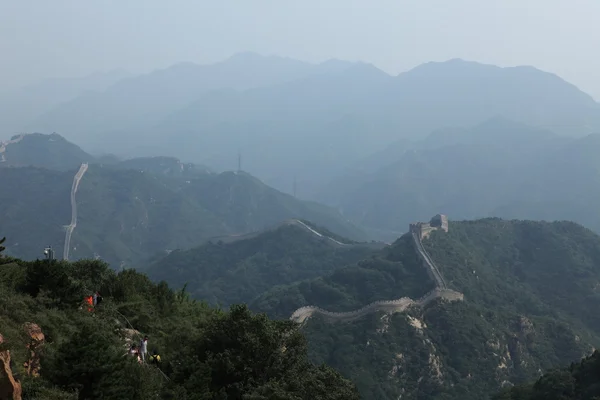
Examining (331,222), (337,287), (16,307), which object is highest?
(16,307)

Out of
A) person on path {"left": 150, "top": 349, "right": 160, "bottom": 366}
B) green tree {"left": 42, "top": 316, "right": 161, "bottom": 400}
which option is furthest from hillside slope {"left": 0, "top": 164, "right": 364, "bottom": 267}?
green tree {"left": 42, "top": 316, "right": 161, "bottom": 400}

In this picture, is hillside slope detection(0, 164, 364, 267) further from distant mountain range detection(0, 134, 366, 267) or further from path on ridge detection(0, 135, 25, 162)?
path on ridge detection(0, 135, 25, 162)

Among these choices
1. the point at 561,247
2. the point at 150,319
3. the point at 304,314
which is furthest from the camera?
the point at 561,247

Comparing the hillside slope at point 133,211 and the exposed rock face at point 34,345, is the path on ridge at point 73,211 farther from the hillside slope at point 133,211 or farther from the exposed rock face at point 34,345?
the exposed rock face at point 34,345

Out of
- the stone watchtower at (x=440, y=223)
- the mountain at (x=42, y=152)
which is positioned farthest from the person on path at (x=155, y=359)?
the mountain at (x=42, y=152)

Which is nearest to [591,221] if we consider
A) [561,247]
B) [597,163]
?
[597,163]

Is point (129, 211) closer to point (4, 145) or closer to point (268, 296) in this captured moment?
point (4, 145)

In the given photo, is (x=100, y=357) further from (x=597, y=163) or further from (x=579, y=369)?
(x=597, y=163)
